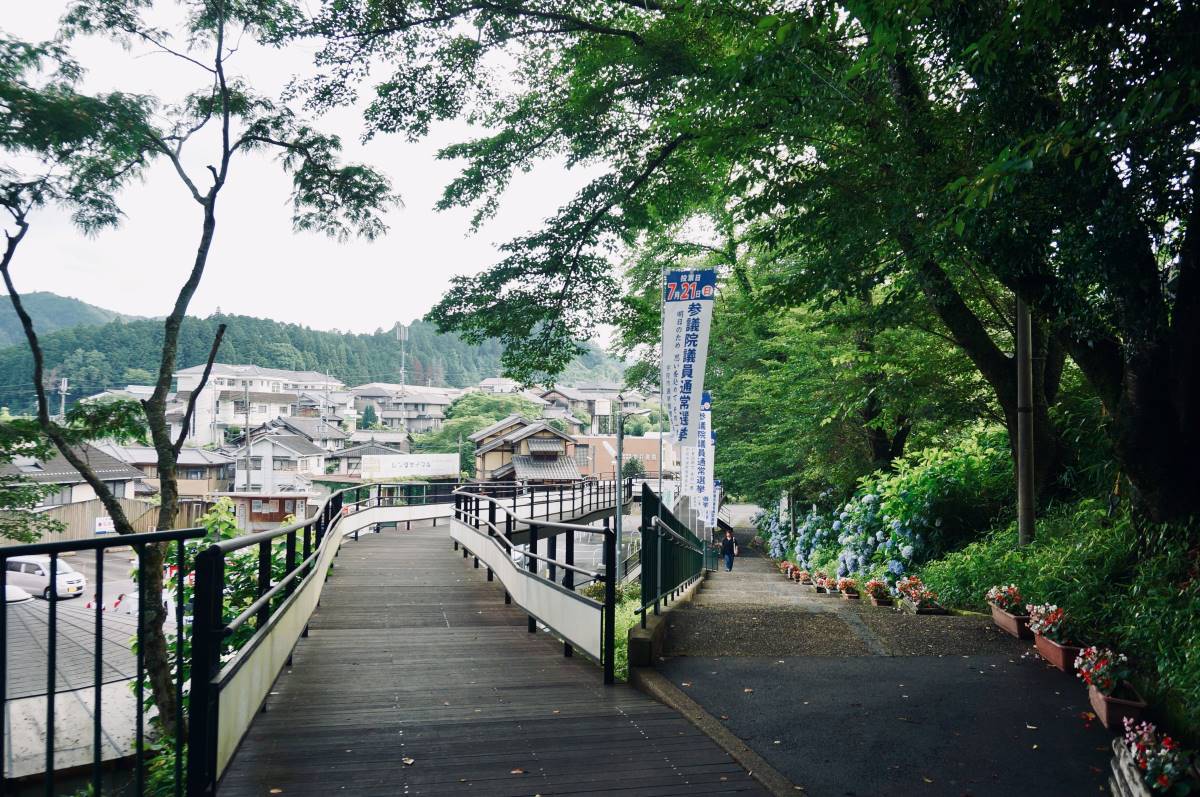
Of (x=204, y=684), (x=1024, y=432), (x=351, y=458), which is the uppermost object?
(x=1024, y=432)

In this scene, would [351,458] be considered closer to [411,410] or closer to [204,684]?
[411,410]

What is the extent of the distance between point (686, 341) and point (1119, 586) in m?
6.38

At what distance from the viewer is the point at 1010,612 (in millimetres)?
6660

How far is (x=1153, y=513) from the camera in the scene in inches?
233

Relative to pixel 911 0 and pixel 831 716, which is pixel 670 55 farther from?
pixel 831 716

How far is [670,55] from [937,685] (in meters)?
8.03

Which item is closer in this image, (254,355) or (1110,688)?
(1110,688)

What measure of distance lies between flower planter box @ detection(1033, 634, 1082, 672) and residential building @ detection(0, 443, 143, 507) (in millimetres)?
14967

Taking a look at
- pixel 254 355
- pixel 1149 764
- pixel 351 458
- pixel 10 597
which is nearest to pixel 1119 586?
pixel 1149 764

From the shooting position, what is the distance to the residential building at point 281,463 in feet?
137

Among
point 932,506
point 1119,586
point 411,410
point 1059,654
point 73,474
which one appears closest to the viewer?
point 1059,654

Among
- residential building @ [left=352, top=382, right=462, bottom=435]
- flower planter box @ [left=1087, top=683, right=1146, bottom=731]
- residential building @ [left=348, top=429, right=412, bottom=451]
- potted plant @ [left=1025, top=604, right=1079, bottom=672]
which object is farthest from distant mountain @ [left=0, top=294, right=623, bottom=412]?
residential building @ [left=348, top=429, right=412, bottom=451]

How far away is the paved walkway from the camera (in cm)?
371

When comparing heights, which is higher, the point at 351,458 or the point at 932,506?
the point at 351,458
